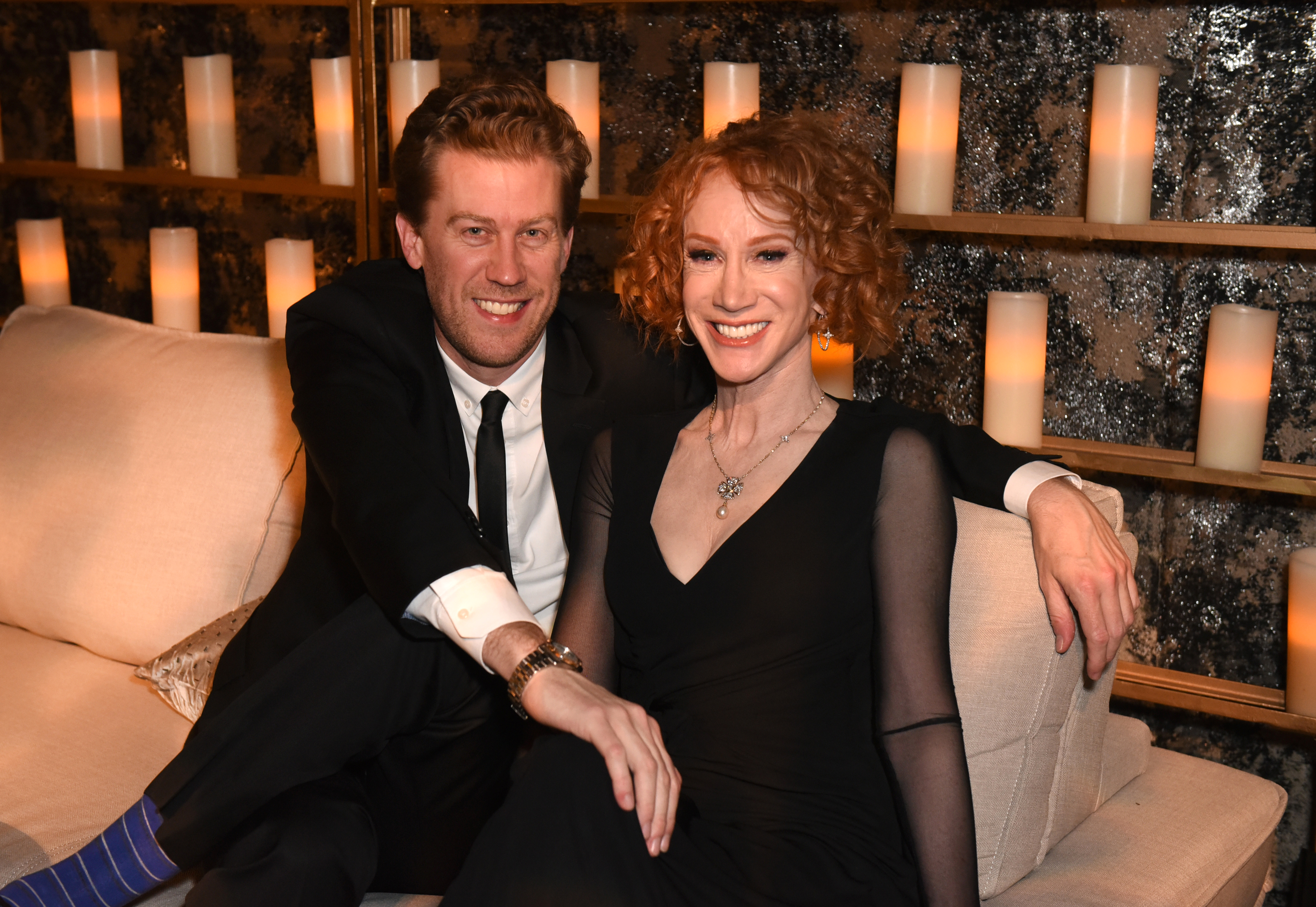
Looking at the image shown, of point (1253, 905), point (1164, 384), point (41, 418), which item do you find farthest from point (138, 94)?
point (1253, 905)

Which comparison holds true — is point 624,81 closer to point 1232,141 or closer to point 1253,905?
point 1232,141

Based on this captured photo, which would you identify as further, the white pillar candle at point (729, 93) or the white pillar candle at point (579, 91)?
the white pillar candle at point (579, 91)

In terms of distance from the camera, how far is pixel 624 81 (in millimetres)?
2662

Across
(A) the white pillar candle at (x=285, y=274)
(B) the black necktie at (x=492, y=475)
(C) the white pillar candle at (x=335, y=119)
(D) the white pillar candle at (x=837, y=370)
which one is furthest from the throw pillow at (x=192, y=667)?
(C) the white pillar candle at (x=335, y=119)

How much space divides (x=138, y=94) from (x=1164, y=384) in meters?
2.76

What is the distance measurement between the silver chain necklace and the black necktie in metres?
0.36

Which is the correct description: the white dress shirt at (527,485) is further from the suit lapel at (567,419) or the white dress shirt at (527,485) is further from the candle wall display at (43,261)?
the candle wall display at (43,261)

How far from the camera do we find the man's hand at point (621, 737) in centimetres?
121

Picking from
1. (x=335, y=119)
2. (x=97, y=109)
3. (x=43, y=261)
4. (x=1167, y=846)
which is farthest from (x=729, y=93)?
(x=43, y=261)

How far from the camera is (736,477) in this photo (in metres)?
1.54

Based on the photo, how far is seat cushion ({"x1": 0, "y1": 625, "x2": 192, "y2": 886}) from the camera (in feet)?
5.35

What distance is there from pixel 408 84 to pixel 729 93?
703 mm

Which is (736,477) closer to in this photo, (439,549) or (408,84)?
(439,549)

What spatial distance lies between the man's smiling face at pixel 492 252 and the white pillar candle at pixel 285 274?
3.24ft
